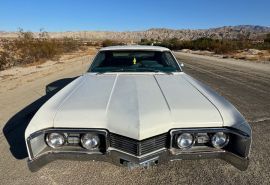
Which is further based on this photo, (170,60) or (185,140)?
(170,60)

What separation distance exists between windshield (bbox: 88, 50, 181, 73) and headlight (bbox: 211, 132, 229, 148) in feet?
6.42

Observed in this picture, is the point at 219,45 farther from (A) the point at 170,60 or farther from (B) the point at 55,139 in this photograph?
(B) the point at 55,139

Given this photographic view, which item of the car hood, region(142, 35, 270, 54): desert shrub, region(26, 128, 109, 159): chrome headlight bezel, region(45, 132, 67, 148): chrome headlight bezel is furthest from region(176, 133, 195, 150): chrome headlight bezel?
region(142, 35, 270, 54): desert shrub

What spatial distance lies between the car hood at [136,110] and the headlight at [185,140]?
4.6 inches

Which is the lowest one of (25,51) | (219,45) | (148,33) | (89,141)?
(148,33)

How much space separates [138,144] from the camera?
2.31 metres

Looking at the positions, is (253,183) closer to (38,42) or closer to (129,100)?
(129,100)

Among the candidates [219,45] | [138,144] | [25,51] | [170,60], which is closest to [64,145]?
[138,144]

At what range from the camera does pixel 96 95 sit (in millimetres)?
2998

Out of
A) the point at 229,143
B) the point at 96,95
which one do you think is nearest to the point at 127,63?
the point at 96,95

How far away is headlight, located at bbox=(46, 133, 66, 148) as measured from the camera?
250 cm

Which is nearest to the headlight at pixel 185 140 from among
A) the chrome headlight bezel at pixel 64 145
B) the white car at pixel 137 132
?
the white car at pixel 137 132

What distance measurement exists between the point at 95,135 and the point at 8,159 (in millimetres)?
1701

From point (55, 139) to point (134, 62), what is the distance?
2437 mm
